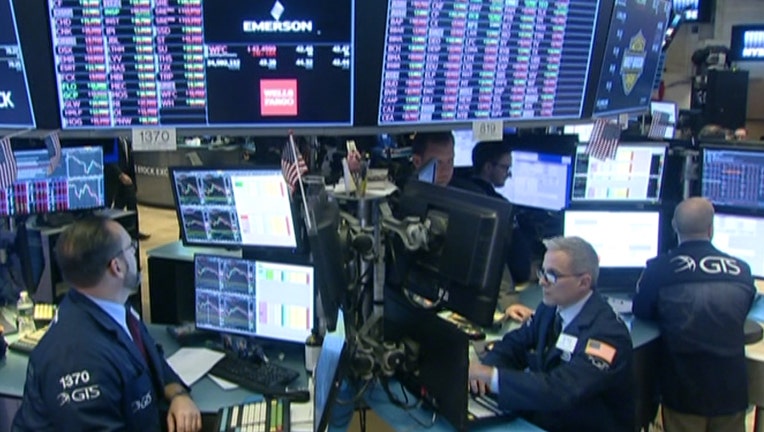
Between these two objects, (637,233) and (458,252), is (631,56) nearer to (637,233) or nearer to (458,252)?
(637,233)

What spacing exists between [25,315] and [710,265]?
3003mm

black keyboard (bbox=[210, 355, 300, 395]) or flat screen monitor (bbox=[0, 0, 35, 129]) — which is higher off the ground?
flat screen monitor (bbox=[0, 0, 35, 129])

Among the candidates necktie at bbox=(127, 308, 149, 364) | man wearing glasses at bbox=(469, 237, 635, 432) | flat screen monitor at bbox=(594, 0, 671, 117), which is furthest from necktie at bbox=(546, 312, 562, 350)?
necktie at bbox=(127, 308, 149, 364)

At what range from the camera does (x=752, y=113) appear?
8875mm

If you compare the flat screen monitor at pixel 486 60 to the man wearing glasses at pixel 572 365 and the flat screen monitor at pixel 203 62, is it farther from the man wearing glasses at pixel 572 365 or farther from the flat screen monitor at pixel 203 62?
the man wearing glasses at pixel 572 365

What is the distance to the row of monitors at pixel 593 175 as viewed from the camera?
4.05 metres

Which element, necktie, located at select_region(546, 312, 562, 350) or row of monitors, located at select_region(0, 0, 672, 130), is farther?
necktie, located at select_region(546, 312, 562, 350)

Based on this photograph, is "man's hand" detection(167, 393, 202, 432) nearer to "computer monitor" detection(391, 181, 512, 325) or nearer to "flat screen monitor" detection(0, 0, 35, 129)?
"computer monitor" detection(391, 181, 512, 325)

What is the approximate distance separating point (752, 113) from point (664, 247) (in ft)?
20.3

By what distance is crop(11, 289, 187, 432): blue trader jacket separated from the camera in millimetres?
2139

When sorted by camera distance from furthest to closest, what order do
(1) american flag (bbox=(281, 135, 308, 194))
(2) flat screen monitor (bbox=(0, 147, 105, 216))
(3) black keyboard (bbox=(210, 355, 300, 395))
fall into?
(2) flat screen monitor (bbox=(0, 147, 105, 216)) < (3) black keyboard (bbox=(210, 355, 300, 395)) < (1) american flag (bbox=(281, 135, 308, 194))

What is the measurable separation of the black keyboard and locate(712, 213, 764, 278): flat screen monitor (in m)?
2.26

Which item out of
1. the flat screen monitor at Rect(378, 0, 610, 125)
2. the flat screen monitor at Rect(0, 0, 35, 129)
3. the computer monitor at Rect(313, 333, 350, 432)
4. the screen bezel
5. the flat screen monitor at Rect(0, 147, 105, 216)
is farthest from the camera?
the flat screen monitor at Rect(0, 147, 105, 216)

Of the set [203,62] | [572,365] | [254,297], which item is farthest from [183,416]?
[572,365]
